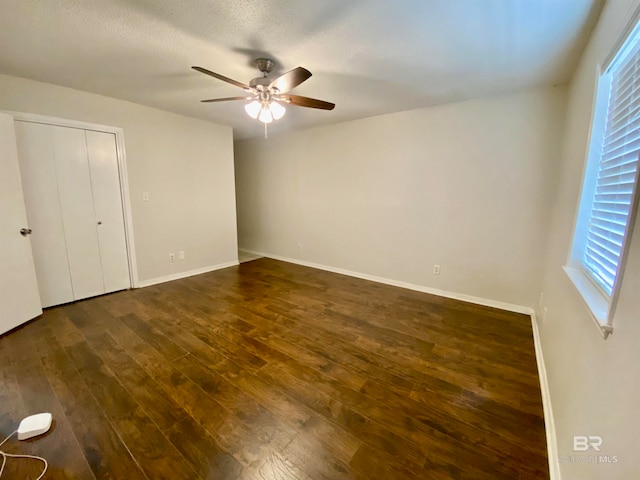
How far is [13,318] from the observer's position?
240cm

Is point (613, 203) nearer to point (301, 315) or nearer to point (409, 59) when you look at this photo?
point (409, 59)

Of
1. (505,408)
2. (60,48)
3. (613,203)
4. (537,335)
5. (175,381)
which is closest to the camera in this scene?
(613,203)

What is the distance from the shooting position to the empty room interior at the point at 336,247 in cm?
125

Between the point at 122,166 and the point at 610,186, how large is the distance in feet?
14.5

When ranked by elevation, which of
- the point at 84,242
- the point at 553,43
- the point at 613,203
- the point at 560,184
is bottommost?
the point at 84,242

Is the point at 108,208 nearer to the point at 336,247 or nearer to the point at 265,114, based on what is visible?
the point at 265,114

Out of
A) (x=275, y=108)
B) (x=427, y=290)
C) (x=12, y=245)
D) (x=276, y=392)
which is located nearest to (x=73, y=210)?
(x=12, y=245)

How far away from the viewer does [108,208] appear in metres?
3.27

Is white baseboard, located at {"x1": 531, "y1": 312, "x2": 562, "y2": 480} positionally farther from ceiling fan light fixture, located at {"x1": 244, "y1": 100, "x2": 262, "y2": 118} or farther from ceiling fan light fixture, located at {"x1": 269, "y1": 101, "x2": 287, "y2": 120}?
ceiling fan light fixture, located at {"x1": 244, "y1": 100, "x2": 262, "y2": 118}

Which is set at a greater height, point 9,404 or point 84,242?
point 84,242

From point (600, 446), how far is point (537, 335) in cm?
186

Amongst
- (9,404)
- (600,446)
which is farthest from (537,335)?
(9,404)

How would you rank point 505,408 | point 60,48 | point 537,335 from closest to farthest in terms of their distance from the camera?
point 505,408 < point 60,48 < point 537,335

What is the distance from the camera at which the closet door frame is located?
2.74m
